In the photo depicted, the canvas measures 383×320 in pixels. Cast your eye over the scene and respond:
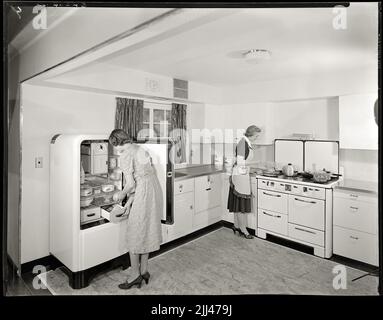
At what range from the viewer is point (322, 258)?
241 centimetres

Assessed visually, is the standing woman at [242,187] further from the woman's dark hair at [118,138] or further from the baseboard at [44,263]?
the baseboard at [44,263]

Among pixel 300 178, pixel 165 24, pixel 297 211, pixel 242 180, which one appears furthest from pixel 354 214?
pixel 165 24

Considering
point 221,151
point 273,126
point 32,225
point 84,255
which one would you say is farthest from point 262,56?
point 32,225

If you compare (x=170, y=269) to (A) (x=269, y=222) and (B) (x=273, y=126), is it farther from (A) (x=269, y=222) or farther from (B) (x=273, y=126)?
(B) (x=273, y=126)

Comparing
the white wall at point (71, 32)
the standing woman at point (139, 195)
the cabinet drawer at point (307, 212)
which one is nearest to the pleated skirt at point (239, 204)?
the cabinet drawer at point (307, 212)

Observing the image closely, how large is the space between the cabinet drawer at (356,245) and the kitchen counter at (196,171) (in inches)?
57.8

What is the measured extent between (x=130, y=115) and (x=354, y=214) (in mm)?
2396

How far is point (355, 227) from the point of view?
7.46ft

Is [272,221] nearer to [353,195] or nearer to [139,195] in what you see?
[353,195]

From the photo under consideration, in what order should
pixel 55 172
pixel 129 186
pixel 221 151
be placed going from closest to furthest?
pixel 129 186 < pixel 55 172 < pixel 221 151

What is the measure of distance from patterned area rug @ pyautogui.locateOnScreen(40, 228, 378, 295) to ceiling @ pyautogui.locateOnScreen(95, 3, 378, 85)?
61.0 inches

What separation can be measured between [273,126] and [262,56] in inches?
52.4

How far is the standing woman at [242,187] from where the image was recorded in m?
2.90

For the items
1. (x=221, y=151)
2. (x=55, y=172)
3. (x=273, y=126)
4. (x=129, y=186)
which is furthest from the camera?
(x=221, y=151)
